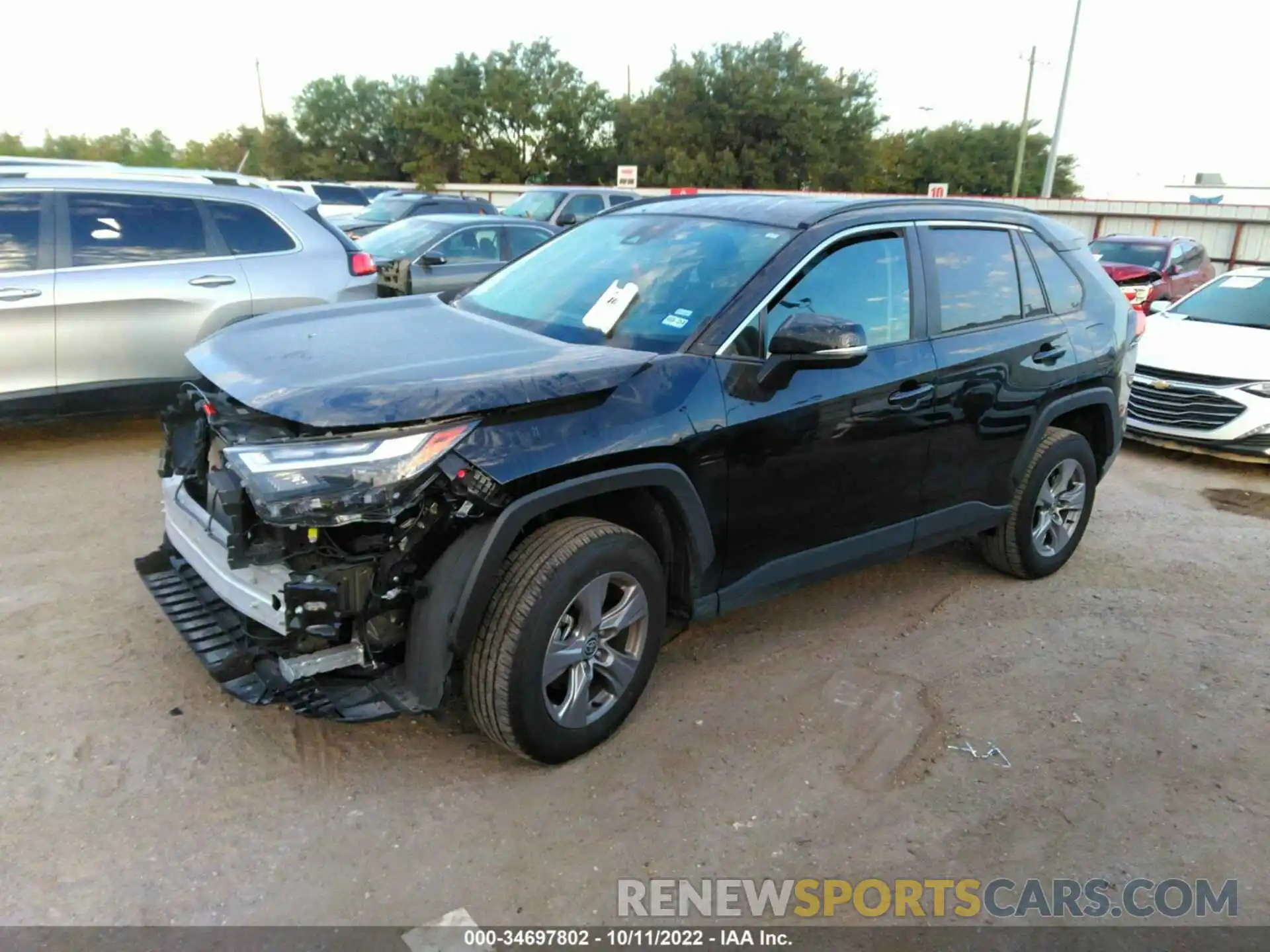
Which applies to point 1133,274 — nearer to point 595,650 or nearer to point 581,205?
point 581,205

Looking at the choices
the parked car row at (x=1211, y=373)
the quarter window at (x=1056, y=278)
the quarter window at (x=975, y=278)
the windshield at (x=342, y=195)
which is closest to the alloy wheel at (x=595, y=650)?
the quarter window at (x=975, y=278)

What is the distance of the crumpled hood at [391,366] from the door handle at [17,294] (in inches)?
111

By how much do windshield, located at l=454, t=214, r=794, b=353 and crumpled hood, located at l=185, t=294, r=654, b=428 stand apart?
0.15 m

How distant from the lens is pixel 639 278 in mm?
3691

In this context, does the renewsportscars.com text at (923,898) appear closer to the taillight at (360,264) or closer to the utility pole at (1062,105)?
the taillight at (360,264)

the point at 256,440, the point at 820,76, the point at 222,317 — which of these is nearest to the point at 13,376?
the point at 222,317

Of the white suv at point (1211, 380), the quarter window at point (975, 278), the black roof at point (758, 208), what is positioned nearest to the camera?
the black roof at point (758, 208)

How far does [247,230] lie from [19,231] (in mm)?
1338

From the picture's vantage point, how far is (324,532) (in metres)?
2.71

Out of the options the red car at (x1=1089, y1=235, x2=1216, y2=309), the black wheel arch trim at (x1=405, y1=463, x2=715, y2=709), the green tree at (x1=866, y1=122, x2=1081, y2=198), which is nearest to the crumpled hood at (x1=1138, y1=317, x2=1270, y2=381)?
the red car at (x1=1089, y1=235, x2=1216, y2=309)

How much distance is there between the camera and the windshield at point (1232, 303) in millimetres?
8180

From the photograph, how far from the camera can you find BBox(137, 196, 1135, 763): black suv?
106 inches

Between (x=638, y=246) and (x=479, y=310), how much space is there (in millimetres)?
726

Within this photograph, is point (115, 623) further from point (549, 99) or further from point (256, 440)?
point (549, 99)
